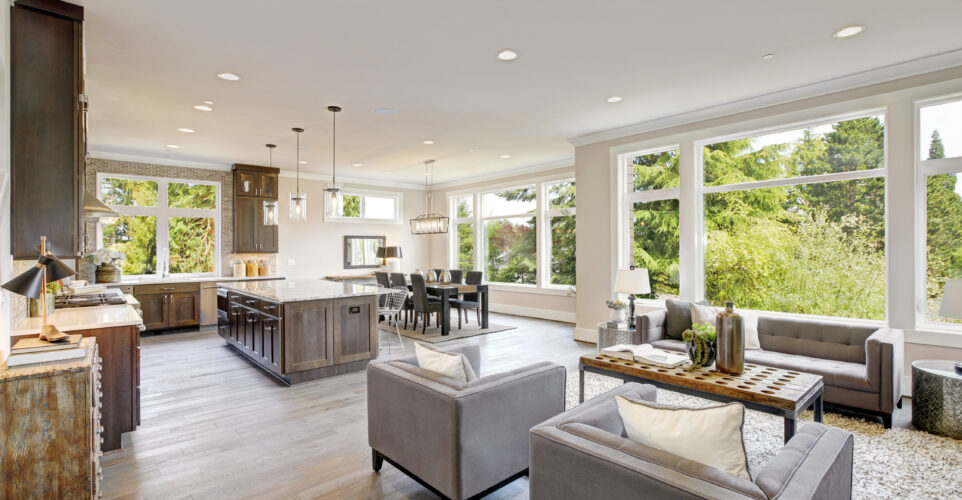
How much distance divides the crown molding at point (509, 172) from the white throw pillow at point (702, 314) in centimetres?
401

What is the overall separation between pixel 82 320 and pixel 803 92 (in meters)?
6.37

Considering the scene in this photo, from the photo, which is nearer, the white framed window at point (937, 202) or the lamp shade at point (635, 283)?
the white framed window at point (937, 202)

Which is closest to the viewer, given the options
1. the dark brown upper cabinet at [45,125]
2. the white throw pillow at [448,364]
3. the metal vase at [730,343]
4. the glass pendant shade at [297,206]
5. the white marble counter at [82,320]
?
the white throw pillow at [448,364]

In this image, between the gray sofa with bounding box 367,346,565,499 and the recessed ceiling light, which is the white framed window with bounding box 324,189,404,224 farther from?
the recessed ceiling light

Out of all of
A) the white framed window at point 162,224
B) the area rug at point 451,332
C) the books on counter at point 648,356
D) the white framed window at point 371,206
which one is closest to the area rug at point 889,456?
the books on counter at point 648,356

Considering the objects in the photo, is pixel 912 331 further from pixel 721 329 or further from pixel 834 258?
pixel 721 329

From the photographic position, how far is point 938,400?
10.4 ft

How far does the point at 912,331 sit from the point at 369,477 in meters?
4.63

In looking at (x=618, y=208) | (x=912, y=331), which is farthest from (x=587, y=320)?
(x=912, y=331)

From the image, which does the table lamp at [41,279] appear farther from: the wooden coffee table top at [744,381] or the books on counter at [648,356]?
the books on counter at [648,356]

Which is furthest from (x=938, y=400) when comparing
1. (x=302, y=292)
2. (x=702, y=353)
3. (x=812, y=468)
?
(x=302, y=292)

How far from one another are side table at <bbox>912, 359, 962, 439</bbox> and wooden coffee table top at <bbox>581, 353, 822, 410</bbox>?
1.17 meters

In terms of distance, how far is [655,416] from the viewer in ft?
5.12

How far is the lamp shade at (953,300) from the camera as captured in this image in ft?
9.99
